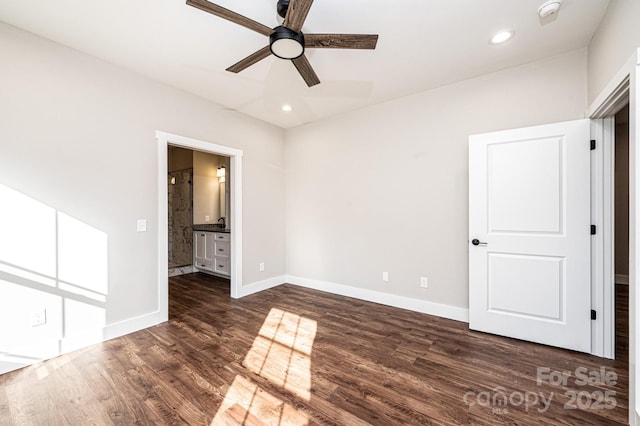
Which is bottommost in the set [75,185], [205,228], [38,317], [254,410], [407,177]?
[254,410]

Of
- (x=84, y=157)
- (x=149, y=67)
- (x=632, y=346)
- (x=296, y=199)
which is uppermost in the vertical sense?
(x=149, y=67)

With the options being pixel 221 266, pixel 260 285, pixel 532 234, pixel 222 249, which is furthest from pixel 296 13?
pixel 221 266

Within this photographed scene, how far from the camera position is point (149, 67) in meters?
2.85

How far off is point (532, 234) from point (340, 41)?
8.26 ft

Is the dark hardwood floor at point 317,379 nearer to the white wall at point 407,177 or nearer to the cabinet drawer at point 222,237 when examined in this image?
the white wall at point 407,177

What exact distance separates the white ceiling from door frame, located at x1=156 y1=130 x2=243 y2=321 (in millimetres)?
679

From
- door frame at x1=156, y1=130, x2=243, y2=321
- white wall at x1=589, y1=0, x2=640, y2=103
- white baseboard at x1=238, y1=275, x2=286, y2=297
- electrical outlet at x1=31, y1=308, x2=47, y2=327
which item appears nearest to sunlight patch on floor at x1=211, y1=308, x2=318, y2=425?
white baseboard at x1=238, y1=275, x2=286, y2=297

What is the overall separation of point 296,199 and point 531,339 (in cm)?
355

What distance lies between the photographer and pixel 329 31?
2318 mm

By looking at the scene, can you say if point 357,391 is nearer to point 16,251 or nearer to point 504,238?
point 504,238

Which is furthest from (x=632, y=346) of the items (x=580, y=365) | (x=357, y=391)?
(x=357, y=391)

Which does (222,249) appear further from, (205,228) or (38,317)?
(38,317)

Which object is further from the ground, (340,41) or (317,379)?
(340,41)

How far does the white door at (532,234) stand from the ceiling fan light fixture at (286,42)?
2.09m
